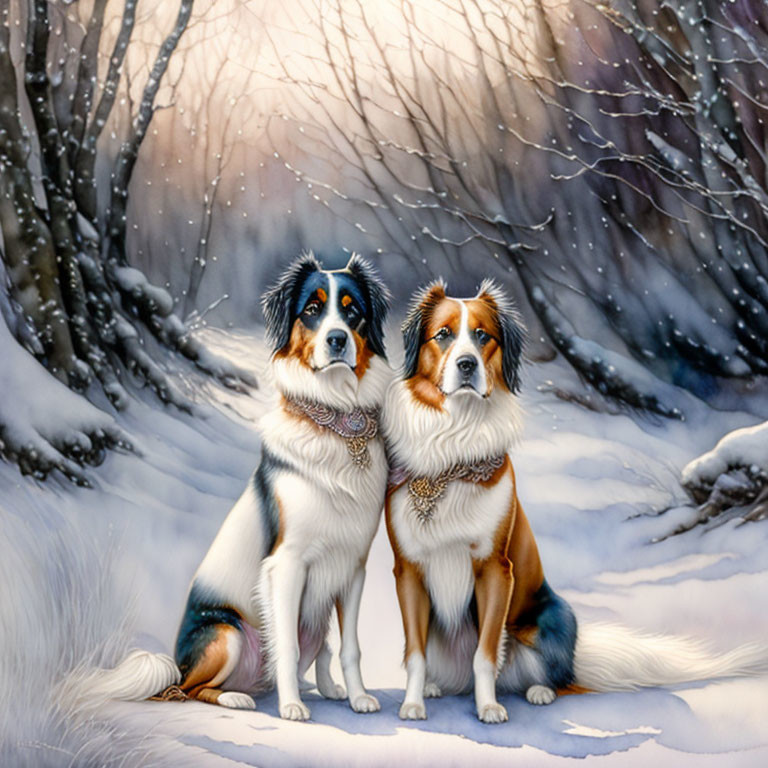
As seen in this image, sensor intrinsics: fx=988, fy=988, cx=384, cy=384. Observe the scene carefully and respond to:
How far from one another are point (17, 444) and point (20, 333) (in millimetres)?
354

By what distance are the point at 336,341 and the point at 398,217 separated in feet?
2.42

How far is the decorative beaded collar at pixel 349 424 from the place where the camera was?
2.62 m

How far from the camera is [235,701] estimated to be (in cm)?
264

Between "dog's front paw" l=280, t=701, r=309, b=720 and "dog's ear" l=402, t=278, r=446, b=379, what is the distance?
91cm

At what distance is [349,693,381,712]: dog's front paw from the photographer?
265 centimetres

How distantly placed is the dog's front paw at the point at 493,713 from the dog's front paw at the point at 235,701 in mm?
615

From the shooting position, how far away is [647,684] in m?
2.88

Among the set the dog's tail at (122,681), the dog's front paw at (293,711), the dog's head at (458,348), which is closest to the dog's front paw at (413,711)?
the dog's front paw at (293,711)

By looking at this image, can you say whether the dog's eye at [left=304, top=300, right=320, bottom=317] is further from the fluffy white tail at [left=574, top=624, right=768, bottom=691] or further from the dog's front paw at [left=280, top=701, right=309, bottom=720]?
the fluffy white tail at [left=574, top=624, right=768, bottom=691]

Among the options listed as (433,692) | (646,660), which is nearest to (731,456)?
(646,660)

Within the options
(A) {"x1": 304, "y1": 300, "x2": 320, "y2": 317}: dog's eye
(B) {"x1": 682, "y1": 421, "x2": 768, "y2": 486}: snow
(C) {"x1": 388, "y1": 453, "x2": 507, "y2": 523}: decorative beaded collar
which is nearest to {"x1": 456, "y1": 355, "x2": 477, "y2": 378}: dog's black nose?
(C) {"x1": 388, "y1": 453, "x2": 507, "y2": 523}: decorative beaded collar

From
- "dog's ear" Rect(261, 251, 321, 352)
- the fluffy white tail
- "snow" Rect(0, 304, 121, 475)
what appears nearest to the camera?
"dog's ear" Rect(261, 251, 321, 352)

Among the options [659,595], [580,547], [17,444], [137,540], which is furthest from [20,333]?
[659,595]

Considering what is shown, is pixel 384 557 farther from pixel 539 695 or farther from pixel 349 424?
pixel 539 695
